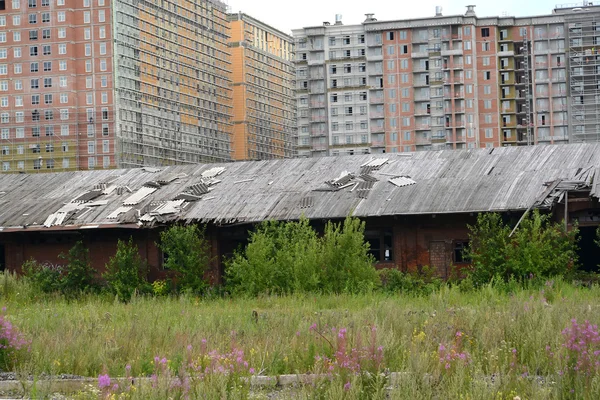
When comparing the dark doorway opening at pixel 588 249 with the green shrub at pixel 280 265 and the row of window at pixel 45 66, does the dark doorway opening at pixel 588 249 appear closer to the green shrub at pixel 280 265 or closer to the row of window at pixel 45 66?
the green shrub at pixel 280 265

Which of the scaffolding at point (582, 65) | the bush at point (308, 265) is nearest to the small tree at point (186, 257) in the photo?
the bush at point (308, 265)

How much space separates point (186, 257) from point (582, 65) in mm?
94261

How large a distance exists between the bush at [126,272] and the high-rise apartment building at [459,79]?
8822cm

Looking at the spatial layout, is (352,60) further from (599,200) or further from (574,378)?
(574,378)

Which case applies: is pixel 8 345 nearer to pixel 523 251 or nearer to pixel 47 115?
pixel 523 251

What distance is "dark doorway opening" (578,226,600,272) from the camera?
33.3 meters

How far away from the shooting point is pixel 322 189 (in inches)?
1328

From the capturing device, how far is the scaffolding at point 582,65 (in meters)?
116

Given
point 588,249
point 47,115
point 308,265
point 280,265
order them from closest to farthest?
point 308,265 → point 280,265 → point 588,249 → point 47,115

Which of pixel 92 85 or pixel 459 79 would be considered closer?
pixel 92 85

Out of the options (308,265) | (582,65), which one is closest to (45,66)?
(582,65)

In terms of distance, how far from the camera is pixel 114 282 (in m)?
32.1

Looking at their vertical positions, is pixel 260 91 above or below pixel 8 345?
above

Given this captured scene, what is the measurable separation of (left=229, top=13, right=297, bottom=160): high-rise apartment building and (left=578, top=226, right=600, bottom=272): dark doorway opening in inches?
3982
